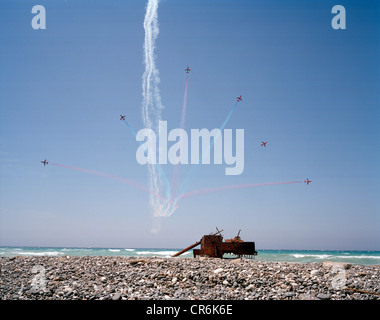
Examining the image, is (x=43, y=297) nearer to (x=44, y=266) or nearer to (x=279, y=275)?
(x=44, y=266)

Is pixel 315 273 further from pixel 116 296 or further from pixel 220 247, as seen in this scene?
pixel 220 247

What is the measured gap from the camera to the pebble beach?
490 inches

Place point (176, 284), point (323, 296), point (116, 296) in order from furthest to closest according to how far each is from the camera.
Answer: point (176, 284)
point (323, 296)
point (116, 296)

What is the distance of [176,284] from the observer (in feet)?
A: 45.8

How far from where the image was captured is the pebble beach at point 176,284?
12.4 m

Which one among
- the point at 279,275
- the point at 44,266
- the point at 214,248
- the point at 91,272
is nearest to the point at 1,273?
the point at 44,266

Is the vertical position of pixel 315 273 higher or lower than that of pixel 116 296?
lower

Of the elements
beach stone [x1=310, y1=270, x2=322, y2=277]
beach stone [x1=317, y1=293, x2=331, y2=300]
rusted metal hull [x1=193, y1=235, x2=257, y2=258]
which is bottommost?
rusted metal hull [x1=193, y1=235, x2=257, y2=258]

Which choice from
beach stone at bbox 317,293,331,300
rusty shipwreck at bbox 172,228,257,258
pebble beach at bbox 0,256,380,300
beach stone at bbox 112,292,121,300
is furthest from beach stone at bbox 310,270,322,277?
rusty shipwreck at bbox 172,228,257,258

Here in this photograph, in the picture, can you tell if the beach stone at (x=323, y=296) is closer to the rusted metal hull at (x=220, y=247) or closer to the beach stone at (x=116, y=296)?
the beach stone at (x=116, y=296)

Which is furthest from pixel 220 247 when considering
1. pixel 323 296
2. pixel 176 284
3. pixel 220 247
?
pixel 323 296

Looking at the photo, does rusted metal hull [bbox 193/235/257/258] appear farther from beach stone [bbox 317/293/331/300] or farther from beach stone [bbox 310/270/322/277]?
Answer: beach stone [bbox 317/293/331/300]
